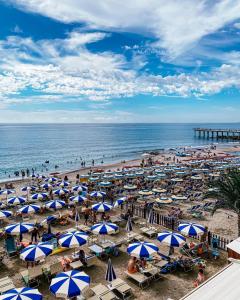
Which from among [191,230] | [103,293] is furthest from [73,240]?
[191,230]

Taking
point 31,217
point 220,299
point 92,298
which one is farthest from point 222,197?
point 31,217

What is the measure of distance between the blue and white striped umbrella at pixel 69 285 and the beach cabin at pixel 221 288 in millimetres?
3923

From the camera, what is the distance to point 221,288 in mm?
5738

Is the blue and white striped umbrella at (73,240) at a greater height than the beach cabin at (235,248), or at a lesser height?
lesser

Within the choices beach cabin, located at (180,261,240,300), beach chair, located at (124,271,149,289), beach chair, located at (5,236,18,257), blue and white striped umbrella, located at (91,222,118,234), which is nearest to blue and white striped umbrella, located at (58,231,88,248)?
blue and white striped umbrella, located at (91,222,118,234)

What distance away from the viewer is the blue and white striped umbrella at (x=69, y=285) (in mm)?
8078

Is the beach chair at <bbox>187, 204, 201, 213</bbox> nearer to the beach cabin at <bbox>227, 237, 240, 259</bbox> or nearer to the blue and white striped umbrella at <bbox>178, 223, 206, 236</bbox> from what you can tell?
the blue and white striped umbrella at <bbox>178, 223, 206, 236</bbox>

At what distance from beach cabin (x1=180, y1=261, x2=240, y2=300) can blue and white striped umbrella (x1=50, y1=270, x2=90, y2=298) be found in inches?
154

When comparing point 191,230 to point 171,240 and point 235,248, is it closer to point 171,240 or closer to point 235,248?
point 171,240

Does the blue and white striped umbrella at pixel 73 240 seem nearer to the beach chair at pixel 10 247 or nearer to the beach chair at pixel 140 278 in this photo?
the beach chair at pixel 140 278

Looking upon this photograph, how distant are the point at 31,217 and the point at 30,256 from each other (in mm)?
9249

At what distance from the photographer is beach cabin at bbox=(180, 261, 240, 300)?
5461mm

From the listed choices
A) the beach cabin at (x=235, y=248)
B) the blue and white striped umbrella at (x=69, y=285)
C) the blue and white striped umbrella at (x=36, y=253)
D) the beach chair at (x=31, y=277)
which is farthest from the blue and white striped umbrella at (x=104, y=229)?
the beach cabin at (x=235, y=248)

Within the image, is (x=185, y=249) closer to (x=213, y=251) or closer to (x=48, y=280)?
(x=213, y=251)
